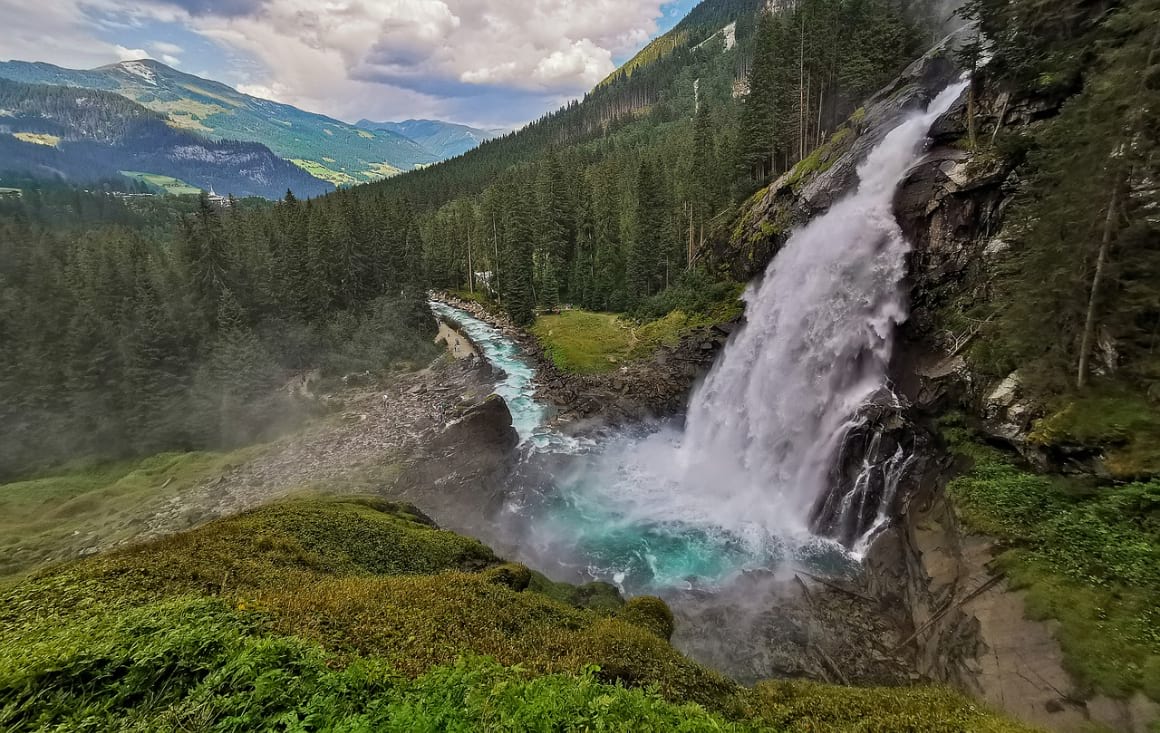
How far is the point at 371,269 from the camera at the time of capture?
5859cm

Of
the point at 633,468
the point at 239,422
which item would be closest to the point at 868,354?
the point at 633,468

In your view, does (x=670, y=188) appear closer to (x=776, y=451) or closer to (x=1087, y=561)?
(x=776, y=451)

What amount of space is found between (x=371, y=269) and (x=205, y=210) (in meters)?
16.5

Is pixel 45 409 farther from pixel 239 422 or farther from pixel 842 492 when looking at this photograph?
pixel 842 492

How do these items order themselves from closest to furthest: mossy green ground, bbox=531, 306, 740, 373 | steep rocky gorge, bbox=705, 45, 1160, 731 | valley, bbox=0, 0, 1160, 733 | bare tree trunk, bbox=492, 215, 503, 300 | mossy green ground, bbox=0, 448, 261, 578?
valley, bbox=0, 0, 1160, 733
steep rocky gorge, bbox=705, 45, 1160, 731
mossy green ground, bbox=0, 448, 261, 578
mossy green ground, bbox=531, 306, 740, 373
bare tree trunk, bbox=492, 215, 503, 300

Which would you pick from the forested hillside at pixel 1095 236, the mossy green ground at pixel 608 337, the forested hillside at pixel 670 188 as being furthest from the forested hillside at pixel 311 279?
the forested hillside at pixel 1095 236

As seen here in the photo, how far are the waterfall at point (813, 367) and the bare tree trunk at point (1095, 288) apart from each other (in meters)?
6.61

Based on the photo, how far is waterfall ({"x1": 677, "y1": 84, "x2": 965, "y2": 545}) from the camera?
22.8m

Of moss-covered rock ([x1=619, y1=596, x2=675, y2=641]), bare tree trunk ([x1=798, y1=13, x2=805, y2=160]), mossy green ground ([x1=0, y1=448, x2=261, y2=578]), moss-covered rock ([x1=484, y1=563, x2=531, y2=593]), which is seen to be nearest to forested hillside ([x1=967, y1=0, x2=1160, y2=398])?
moss-covered rock ([x1=619, y1=596, x2=675, y2=641])

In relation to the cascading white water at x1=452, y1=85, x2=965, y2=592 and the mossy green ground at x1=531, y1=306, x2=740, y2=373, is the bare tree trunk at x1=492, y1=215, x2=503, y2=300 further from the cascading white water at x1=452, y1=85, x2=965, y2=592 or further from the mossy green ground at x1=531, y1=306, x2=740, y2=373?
the cascading white water at x1=452, y1=85, x2=965, y2=592

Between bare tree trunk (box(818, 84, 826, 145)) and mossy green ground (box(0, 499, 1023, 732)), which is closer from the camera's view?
mossy green ground (box(0, 499, 1023, 732))

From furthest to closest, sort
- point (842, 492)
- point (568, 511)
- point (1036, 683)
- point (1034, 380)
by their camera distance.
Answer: point (568, 511) → point (842, 492) → point (1034, 380) → point (1036, 683)

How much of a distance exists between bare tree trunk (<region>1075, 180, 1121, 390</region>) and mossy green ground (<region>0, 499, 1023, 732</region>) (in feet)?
37.2

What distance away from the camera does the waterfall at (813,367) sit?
22.8m
